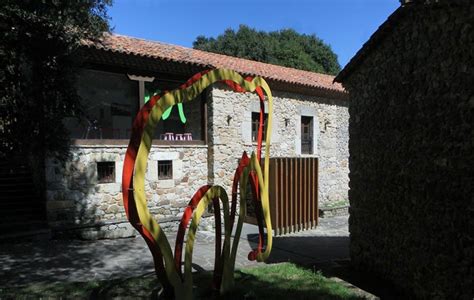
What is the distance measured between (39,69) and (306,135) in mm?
8923

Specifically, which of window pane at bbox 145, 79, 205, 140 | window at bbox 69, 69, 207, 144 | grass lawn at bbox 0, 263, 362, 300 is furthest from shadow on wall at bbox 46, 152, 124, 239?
grass lawn at bbox 0, 263, 362, 300

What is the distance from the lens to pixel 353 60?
6.02m

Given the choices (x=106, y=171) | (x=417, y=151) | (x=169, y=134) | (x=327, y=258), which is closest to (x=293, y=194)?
(x=327, y=258)

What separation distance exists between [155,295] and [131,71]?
657 cm

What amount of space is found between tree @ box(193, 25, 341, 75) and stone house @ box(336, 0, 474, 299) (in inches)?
853

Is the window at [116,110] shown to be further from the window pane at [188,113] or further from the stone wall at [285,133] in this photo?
the stone wall at [285,133]

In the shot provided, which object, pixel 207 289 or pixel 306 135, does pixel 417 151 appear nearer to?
pixel 207 289

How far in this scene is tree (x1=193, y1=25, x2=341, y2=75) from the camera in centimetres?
2705

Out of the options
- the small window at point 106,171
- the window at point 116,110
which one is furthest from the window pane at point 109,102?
the small window at point 106,171

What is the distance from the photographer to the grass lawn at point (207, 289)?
423 centimetres

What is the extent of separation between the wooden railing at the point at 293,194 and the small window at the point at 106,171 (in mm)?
3727

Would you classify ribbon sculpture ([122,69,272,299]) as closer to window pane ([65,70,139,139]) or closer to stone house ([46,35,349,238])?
stone house ([46,35,349,238])

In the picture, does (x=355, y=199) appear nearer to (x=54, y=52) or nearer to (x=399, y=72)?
(x=399, y=72)

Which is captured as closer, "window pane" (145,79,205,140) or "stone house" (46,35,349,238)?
"stone house" (46,35,349,238)
